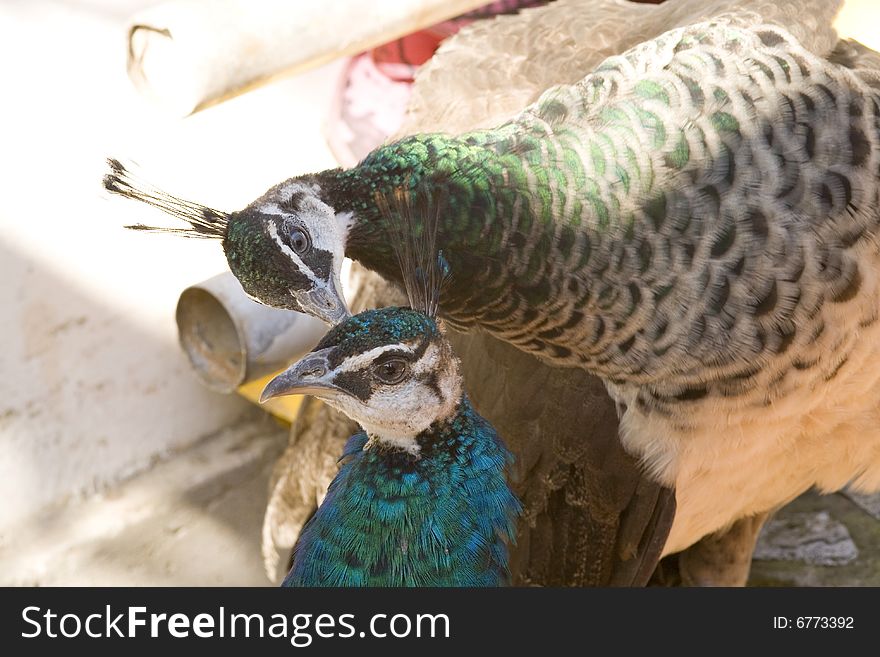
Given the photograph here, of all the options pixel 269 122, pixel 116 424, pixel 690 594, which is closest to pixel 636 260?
pixel 690 594

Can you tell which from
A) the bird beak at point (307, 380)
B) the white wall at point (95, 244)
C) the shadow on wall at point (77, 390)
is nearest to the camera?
the bird beak at point (307, 380)

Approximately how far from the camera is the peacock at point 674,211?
1.36m

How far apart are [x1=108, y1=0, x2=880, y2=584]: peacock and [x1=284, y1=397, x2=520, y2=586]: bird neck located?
0.26 m

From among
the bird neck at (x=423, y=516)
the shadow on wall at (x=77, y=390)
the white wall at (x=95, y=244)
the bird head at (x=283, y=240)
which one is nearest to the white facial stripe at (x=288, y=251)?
Answer: the bird head at (x=283, y=240)

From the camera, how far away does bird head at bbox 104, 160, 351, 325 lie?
124 cm

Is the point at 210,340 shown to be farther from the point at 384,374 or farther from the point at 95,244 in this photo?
the point at 384,374

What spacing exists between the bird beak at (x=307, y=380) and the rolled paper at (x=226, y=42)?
0.41 metres

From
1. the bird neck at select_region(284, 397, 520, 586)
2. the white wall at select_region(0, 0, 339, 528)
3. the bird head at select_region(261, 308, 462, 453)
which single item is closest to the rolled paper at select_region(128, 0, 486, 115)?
the bird head at select_region(261, 308, 462, 453)

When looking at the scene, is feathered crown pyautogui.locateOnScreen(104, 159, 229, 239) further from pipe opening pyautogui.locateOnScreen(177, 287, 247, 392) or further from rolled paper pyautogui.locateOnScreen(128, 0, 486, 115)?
pipe opening pyautogui.locateOnScreen(177, 287, 247, 392)

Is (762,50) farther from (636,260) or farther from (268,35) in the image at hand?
(268,35)

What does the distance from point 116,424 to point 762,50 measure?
2.08m

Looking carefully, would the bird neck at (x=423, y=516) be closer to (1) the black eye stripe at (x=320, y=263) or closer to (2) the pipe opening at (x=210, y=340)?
(1) the black eye stripe at (x=320, y=263)

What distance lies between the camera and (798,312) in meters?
1.49

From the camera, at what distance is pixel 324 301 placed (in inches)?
49.2
